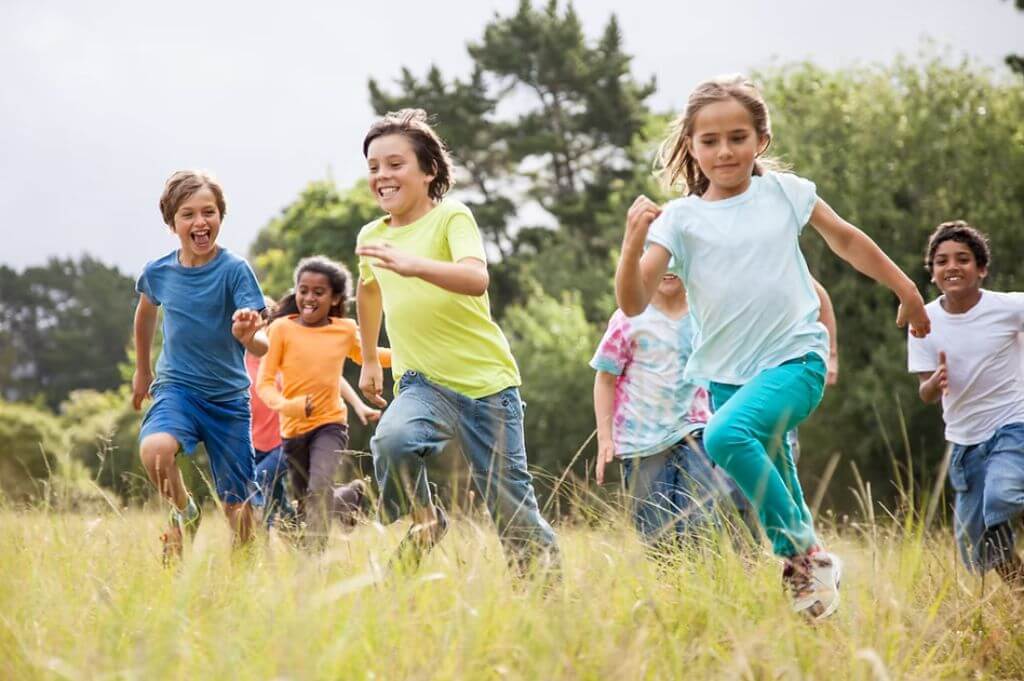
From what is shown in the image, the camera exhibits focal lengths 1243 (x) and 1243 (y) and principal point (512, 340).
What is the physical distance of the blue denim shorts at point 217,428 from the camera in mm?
5930

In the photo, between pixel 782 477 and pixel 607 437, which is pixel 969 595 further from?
pixel 607 437

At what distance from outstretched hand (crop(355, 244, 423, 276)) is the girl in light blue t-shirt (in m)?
0.75

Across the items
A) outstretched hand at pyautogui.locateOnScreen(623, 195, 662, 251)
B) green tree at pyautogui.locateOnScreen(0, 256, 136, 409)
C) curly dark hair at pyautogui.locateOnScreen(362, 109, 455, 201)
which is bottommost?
green tree at pyautogui.locateOnScreen(0, 256, 136, 409)

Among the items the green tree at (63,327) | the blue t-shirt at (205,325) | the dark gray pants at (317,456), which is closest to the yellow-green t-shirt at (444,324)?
the blue t-shirt at (205,325)

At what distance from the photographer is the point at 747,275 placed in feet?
14.7

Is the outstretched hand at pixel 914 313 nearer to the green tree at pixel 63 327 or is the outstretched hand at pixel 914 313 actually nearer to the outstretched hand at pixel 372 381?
the outstretched hand at pixel 372 381

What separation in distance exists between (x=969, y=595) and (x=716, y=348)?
52.5 inches

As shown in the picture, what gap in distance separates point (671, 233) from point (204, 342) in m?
2.61

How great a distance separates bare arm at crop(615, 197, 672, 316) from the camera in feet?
13.2

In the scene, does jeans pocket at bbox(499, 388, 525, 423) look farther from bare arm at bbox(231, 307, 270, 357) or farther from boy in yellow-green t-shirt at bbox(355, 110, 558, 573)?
bare arm at bbox(231, 307, 270, 357)

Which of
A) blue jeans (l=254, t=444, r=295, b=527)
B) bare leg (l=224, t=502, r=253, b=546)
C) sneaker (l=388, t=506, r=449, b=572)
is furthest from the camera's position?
blue jeans (l=254, t=444, r=295, b=527)

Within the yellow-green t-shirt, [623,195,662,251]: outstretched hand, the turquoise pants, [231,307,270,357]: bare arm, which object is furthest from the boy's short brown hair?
the turquoise pants

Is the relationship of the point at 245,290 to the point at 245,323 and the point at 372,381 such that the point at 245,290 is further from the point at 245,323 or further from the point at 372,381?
the point at 372,381

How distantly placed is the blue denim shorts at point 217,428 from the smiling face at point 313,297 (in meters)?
1.77
